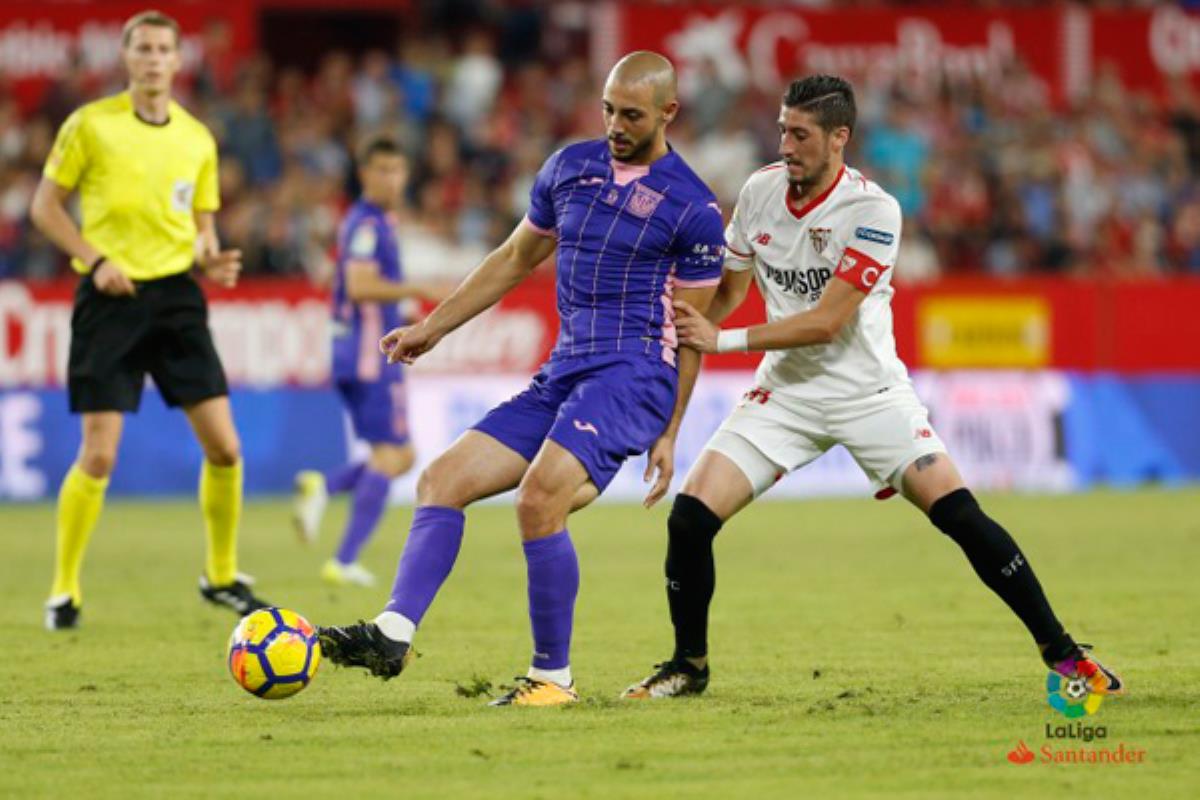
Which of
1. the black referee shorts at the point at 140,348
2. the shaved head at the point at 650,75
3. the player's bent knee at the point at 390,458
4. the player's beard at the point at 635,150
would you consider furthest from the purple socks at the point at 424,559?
the player's bent knee at the point at 390,458

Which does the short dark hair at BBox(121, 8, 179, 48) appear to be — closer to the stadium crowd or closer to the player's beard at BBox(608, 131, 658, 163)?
the player's beard at BBox(608, 131, 658, 163)

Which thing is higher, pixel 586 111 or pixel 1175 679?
pixel 586 111

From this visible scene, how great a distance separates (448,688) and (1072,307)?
45.1 ft

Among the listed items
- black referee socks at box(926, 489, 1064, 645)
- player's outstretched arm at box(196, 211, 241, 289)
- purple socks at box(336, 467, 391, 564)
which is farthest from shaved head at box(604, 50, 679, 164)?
purple socks at box(336, 467, 391, 564)

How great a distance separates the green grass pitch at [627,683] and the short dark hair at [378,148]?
8.36 feet

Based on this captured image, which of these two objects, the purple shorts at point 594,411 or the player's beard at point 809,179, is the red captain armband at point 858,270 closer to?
the player's beard at point 809,179

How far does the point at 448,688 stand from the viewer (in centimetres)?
815

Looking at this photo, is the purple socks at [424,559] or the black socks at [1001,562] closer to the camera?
the purple socks at [424,559]

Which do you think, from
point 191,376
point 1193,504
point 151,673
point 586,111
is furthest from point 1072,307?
point 151,673

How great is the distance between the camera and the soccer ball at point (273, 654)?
7477mm

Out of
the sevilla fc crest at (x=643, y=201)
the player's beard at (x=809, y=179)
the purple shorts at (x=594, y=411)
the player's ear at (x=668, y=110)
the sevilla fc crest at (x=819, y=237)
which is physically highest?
the player's ear at (x=668, y=110)

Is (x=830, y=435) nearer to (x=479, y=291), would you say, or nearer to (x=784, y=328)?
(x=784, y=328)

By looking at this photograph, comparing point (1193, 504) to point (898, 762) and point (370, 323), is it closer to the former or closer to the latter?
point (370, 323)

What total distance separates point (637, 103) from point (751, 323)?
40.5 ft
